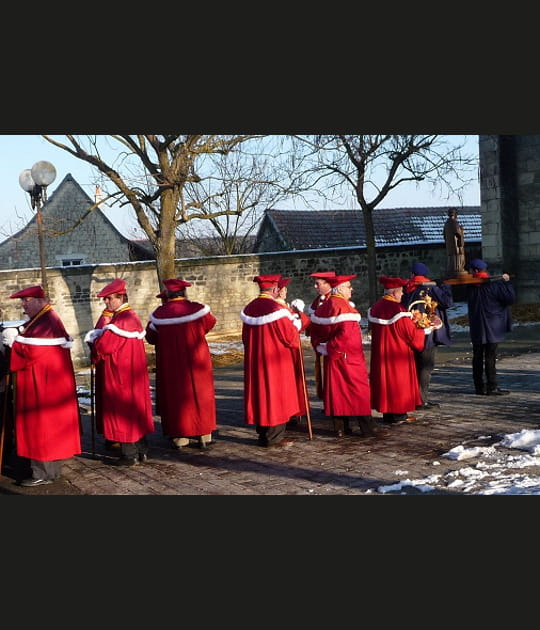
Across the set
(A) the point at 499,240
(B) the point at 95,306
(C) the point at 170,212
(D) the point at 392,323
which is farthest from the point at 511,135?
(D) the point at 392,323

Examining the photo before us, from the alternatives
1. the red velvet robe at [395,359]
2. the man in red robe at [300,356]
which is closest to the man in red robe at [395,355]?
the red velvet robe at [395,359]

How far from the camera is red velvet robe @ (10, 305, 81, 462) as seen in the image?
23.9 ft

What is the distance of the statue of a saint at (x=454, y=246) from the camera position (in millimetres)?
19312

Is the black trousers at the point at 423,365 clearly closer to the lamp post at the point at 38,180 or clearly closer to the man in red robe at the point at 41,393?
the man in red robe at the point at 41,393

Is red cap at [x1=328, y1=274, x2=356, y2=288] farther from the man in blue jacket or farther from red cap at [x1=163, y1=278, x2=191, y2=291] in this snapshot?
the man in blue jacket

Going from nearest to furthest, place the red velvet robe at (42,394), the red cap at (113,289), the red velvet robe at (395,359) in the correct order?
the red velvet robe at (42,394) < the red cap at (113,289) < the red velvet robe at (395,359)

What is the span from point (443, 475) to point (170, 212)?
12594 millimetres

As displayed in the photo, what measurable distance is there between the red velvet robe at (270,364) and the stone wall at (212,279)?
436 inches

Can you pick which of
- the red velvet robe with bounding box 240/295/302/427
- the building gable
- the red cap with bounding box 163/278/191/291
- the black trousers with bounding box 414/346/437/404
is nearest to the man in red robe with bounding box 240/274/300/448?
the red velvet robe with bounding box 240/295/302/427

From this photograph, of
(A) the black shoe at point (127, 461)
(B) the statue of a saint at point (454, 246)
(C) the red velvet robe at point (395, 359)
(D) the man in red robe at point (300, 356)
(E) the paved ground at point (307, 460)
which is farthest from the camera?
(B) the statue of a saint at point (454, 246)

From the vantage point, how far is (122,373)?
25.7 feet

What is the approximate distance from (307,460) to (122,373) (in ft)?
6.57

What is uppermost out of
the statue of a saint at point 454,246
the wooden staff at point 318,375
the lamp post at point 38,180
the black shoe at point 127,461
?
the lamp post at point 38,180

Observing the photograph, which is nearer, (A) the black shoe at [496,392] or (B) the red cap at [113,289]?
(B) the red cap at [113,289]
